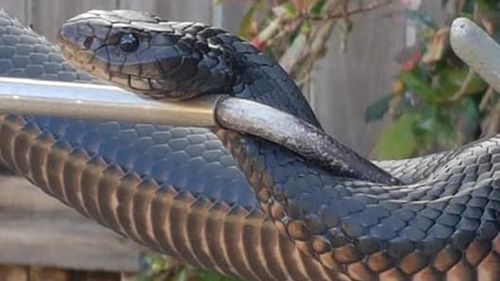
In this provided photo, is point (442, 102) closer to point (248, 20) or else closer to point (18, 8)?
point (248, 20)

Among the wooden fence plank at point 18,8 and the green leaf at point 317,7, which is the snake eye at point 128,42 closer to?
the green leaf at point 317,7

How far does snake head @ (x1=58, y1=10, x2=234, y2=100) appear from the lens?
4.27ft

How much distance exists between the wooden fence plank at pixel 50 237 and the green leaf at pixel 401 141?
84cm

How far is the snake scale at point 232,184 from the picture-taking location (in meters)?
1.27

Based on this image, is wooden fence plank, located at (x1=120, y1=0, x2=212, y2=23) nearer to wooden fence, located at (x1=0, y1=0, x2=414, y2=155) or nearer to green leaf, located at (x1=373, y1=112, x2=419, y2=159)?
wooden fence, located at (x1=0, y1=0, x2=414, y2=155)

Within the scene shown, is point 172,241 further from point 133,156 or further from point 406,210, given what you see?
point 406,210

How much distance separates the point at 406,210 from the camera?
1.29m

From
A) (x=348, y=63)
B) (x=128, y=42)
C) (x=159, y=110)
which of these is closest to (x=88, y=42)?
(x=128, y=42)

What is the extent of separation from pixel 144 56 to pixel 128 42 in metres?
0.02

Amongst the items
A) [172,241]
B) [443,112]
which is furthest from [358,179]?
[443,112]

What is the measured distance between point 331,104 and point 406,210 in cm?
220

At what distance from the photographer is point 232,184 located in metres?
1.64

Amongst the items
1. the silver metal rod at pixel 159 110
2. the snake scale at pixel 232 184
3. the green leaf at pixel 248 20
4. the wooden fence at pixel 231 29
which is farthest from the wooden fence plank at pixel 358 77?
the silver metal rod at pixel 159 110

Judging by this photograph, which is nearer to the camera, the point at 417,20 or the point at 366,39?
the point at 417,20
